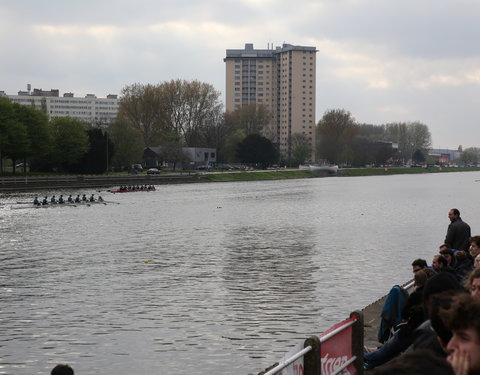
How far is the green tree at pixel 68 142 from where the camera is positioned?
341 ft

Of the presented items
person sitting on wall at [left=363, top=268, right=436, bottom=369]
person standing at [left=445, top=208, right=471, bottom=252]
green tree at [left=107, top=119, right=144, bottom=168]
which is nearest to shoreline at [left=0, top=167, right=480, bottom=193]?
green tree at [left=107, top=119, right=144, bottom=168]

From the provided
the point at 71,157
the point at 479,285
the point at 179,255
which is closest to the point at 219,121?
the point at 71,157

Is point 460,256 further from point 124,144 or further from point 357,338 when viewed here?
point 124,144

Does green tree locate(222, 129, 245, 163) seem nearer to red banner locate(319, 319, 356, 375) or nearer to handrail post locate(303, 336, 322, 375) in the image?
red banner locate(319, 319, 356, 375)

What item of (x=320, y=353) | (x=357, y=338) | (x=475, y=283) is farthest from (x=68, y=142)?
(x=475, y=283)

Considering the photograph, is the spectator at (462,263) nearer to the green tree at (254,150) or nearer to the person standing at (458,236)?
the person standing at (458,236)

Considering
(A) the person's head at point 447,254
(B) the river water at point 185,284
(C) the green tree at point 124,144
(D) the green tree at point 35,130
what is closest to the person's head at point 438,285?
(A) the person's head at point 447,254

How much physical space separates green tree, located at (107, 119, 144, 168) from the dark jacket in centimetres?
10606

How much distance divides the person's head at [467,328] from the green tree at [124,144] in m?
118

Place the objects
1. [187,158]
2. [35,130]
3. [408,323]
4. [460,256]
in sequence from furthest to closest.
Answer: [187,158] < [35,130] < [460,256] < [408,323]

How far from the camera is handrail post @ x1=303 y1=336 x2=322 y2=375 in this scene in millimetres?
7961

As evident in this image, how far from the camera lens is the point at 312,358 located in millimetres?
7984

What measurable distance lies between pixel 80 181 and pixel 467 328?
98.0 m

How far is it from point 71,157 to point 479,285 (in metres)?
104
